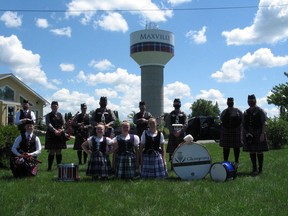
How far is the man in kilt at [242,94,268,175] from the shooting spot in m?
9.36

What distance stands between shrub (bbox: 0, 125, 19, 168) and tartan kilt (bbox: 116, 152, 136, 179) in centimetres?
312

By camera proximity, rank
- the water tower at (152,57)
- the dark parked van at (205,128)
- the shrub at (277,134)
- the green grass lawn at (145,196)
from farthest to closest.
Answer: the water tower at (152,57) → the dark parked van at (205,128) → the shrub at (277,134) → the green grass lawn at (145,196)

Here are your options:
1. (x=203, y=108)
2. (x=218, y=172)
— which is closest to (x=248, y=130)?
(x=218, y=172)

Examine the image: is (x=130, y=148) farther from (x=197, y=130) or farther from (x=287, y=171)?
(x=197, y=130)

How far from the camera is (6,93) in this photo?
34438mm

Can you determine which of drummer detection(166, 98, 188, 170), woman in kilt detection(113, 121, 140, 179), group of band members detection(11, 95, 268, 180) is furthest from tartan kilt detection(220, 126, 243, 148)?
woman in kilt detection(113, 121, 140, 179)

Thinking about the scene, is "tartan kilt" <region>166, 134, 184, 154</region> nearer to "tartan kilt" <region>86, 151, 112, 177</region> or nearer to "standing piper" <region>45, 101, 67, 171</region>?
"tartan kilt" <region>86, 151, 112, 177</region>

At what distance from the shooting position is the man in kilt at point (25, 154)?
8.41m

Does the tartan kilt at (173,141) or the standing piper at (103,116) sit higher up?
the standing piper at (103,116)

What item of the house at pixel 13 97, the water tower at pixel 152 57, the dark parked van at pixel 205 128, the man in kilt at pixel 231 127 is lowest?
the man in kilt at pixel 231 127

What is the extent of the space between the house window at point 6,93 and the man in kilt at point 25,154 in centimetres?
2673

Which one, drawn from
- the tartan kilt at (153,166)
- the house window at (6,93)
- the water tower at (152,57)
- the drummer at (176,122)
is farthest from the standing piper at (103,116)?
the water tower at (152,57)

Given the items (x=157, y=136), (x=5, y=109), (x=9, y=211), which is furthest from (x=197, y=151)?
(x=5, y=109)

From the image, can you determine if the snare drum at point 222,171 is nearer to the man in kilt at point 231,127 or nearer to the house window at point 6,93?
the man in kilt at point 231,127
